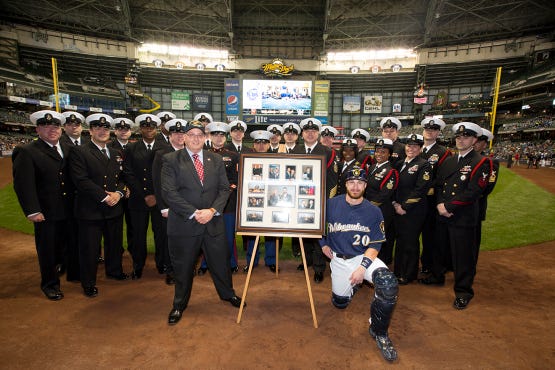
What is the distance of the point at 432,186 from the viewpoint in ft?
16.3

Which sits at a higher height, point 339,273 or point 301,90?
point 301,90

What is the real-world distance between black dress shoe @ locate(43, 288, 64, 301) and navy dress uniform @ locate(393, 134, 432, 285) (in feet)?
19.2

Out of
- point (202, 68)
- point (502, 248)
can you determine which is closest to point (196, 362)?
point (502, 248)

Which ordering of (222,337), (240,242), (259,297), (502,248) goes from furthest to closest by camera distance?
(240,242), (502,248), (259,297), (222,337)

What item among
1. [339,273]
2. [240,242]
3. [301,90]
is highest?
[301,90]

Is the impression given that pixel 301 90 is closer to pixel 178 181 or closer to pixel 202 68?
pixel 202 68

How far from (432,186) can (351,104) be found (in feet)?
126

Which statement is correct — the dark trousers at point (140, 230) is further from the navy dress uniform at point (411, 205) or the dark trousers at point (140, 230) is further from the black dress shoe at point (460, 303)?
the black dress shoe at point (460, 303)

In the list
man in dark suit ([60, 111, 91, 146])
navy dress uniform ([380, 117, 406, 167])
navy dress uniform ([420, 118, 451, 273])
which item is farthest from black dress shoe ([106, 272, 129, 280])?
navy dress uniform ([420, 118, 451, 273])

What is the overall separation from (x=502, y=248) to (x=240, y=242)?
6.78m

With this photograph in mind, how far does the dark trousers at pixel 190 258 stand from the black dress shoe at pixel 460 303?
3.62 m

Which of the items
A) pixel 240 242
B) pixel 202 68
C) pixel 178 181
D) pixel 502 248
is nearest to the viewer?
pixel 178 181

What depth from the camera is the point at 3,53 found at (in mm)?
31312

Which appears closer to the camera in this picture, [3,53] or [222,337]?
[222,337]
